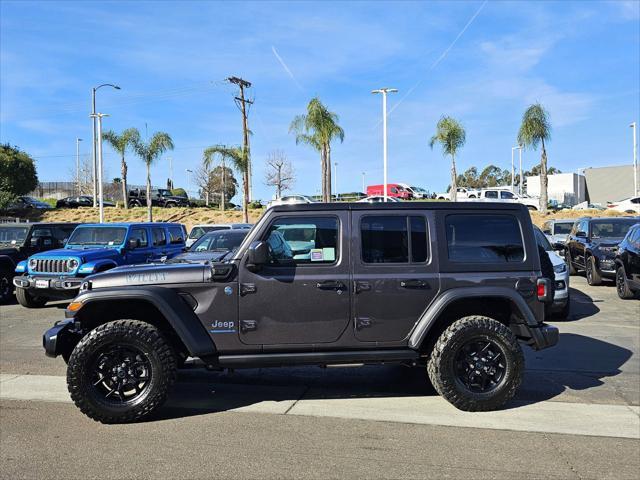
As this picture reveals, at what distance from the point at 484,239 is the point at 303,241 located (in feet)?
5.69

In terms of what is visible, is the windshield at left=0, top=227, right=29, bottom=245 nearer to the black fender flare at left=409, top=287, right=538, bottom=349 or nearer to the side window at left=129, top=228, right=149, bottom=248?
the side window at left=129, top=228, right=149, bottom=248

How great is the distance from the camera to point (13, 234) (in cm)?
1330

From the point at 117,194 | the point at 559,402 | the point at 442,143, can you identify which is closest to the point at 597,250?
the point at 559,402

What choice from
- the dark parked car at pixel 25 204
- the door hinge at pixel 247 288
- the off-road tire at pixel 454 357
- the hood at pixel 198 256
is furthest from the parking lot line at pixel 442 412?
the dark parked car at pixel 25 204

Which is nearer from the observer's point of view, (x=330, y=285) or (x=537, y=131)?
(x=330, y=285)

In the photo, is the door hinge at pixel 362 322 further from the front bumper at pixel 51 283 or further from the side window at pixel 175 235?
the side window at pixel 175 235

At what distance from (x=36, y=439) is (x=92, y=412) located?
47cm

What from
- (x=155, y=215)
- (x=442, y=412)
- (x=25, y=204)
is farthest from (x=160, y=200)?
(x=442, y=412)

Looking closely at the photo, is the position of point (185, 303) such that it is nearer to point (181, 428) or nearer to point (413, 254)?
point (181, 428)

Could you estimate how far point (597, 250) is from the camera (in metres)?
13.7

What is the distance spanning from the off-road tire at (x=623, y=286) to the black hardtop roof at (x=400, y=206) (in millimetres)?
7493

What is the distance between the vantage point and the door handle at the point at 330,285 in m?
5.03

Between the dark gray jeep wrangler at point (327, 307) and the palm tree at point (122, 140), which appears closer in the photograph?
the dark gray jeep wrangler at point (327, 307)

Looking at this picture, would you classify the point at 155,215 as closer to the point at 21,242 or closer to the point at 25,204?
the point at 25,204
